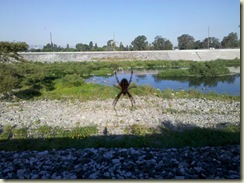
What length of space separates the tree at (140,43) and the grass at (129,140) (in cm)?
374

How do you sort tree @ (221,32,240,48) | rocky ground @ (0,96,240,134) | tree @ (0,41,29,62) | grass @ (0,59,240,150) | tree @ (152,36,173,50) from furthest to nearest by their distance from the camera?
rocky ground @ (0,96,240,134)
tree @ (0,41,29,62)
grass @ (0,59,240,150)
tree @ (221,32,240,48)
tree @ (152,36,173,50)

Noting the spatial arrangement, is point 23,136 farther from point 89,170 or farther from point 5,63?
point 89,170

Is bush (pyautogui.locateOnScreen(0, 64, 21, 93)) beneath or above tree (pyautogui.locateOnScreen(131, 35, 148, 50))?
beneath

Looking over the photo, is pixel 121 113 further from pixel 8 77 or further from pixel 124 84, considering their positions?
pixel 124 84

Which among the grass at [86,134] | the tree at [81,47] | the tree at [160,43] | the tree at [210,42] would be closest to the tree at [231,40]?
the tree at [210,42]

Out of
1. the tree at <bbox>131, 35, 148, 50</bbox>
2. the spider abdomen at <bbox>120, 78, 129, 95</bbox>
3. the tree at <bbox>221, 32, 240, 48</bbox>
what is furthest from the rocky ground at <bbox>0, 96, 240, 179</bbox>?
the spider abdomen at <bbox>120, 78, 129, 95</bbox>

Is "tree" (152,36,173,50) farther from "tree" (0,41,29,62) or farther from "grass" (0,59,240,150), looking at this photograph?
"tree" (0,41,29,62)

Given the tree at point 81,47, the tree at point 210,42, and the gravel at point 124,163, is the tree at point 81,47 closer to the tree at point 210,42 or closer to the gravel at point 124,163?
the tree at point 210,42

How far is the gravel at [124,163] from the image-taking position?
188 inches

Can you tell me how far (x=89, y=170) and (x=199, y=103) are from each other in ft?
28.9

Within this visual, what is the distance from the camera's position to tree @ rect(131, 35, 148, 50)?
3.12 m

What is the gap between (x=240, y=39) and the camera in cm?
358

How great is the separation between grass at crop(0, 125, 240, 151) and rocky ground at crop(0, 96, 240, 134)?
101 centimetres

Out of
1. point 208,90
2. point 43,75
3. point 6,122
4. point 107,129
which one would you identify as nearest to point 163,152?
point 107,129
